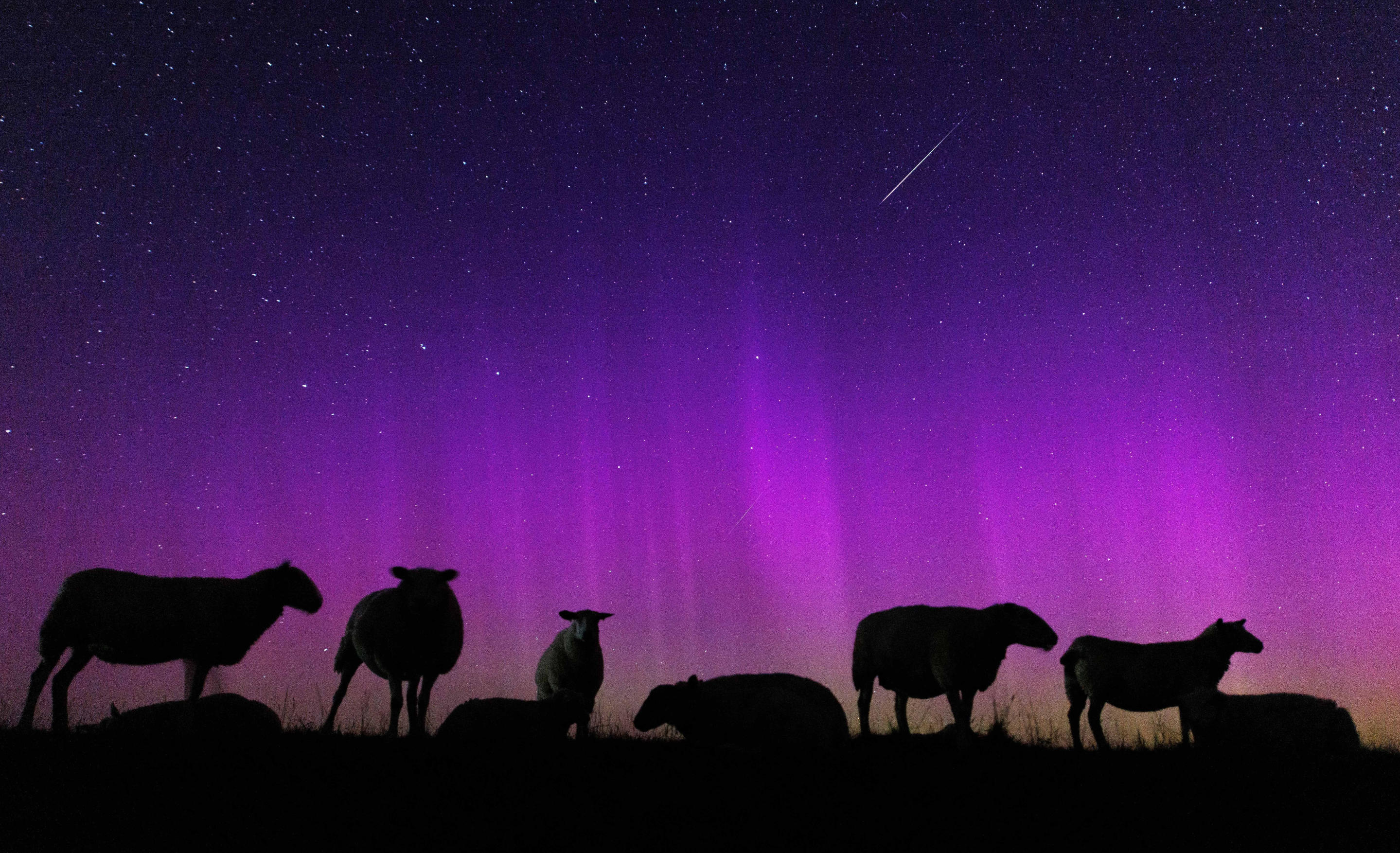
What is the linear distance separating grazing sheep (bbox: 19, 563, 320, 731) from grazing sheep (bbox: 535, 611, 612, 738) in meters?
5.05

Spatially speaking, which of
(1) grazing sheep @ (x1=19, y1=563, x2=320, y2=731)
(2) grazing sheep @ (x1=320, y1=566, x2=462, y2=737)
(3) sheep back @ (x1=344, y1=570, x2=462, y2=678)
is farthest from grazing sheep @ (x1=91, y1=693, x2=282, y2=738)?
(3) sheep back @ (x1=344, y1=570, x2=462, y2=678)

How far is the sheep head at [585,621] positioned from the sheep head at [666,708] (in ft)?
11.0

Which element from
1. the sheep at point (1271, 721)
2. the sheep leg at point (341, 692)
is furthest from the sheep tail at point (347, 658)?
the sheep at point (1271, 721)

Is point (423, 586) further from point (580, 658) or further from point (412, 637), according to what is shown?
point (580, 658)

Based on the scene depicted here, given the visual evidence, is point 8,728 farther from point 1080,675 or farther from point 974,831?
point 1080,675

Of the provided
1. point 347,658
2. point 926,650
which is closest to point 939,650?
point 926,650

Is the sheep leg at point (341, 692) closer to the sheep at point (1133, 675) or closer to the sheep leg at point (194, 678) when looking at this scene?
the sheep leg at point (194, 678)

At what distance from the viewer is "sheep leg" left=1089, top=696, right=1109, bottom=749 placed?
48.6 ft

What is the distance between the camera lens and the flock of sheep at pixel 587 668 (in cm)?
1101

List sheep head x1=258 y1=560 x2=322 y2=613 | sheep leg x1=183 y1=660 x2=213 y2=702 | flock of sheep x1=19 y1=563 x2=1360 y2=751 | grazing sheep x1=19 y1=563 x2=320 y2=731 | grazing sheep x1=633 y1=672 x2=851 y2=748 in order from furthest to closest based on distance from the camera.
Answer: sheep head x1=258 y1=560 x2=322 y2=613 < grazing sheep x1=19 y1=563 x2=320 y2=731 < sheep leg x1=183 y1=660 x2=213 y2=702 < flock of sheep x1=19 y1=563 x2=1360 y2=751 < grazing sheep x1=633 y1=672 x2=851 y2=748

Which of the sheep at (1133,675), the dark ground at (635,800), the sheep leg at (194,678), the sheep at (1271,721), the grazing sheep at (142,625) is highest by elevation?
the grazing sheep at (142,625)

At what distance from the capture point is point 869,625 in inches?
600

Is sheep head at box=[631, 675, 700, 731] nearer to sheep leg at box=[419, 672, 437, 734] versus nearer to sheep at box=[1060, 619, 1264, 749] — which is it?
sheep leg at box=[419, 672, 437, 734]

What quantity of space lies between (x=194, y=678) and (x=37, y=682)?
2.02m
